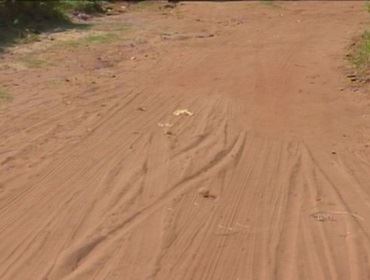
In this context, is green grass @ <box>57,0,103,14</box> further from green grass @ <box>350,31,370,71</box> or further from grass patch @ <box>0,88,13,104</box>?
grass patch @ <box>0,88,13,104</box>

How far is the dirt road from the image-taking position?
4.83 meters

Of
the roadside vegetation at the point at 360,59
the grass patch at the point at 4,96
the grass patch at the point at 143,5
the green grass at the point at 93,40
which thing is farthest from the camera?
the grass patch at the point at 143,5

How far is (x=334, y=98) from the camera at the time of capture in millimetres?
8891

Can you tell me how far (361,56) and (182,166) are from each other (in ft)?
17.0

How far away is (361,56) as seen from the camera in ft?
35.1

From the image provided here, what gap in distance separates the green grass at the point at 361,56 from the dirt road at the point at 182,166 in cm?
26

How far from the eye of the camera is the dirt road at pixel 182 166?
4.83m

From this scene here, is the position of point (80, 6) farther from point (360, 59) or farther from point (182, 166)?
point (182, 166)

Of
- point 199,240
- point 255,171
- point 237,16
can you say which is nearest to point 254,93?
point 255,171

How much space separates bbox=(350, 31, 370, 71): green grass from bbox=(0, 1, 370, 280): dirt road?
263 mm

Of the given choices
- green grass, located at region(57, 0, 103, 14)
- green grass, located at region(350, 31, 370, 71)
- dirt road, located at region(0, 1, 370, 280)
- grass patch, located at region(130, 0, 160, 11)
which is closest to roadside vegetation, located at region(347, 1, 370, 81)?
green grass, located at region(350, 31, 370, 71)

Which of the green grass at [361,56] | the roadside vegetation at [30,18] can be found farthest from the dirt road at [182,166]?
the roadside vegetation at [30,18]

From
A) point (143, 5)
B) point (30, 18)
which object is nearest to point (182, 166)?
point (30, 18)

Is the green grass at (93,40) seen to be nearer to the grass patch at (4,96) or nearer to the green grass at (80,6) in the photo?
the green grass at (80,6)
